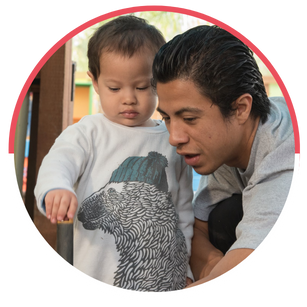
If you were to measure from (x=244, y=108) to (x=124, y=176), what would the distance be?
0.44 metres

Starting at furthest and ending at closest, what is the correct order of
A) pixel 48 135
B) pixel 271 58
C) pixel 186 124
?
1. pixel 48 135
2. pixel 186 124
3. pixel 271 58

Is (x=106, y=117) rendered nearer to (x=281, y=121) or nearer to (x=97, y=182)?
(x=97, y=182)

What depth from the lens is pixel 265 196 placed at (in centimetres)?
112

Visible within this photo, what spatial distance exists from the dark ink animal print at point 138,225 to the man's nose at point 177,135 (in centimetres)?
14

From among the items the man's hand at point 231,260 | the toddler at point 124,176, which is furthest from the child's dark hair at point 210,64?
the man's hand at point 231,260

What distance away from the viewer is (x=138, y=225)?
119 cm

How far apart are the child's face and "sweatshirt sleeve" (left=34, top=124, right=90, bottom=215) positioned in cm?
13

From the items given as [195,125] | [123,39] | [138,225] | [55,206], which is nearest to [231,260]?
[138,225]

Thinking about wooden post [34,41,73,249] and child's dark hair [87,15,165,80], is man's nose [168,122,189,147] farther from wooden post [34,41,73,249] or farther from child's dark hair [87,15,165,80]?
wooden post [34,41,73,249]

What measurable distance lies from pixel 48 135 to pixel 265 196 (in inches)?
40.3

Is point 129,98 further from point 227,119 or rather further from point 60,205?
point 60,205

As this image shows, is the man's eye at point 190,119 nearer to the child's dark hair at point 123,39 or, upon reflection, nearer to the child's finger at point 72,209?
the child's dark hair at point 123,39

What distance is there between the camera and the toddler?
3.80ft

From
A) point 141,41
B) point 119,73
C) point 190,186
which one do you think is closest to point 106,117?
point 119,73
